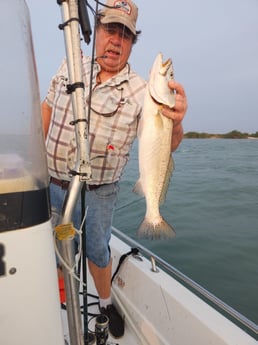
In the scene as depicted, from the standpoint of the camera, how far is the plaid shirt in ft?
7.84

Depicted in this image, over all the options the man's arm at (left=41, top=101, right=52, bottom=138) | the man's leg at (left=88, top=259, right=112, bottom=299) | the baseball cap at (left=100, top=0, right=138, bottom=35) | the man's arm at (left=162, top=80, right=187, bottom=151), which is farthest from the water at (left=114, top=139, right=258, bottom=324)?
the baseball cap at (left=100, top=0, right=138, bottom=35)

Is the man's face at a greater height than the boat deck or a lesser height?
greater

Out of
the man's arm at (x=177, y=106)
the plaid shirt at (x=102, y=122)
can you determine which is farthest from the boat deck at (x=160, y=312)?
the man's arm at (x=177, y=106)

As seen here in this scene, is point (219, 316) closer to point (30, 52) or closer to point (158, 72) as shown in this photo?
point (158, 72)

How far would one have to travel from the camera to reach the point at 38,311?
48.7 inches

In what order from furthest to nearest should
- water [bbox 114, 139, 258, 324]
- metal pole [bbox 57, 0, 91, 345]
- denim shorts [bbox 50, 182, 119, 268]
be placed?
water [bbox 114, 139, 258, 324] < denim shorts [bbox 50, 182, 119, 268] < metal pole [bbox 57, 0, 91, 345]

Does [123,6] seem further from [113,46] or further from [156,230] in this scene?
[156,230]

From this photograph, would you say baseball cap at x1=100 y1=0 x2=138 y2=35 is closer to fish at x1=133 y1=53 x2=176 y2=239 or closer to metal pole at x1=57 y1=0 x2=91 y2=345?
fish at x1=133 y1=53 x2=176 y2=239

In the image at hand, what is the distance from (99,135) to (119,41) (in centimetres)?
70

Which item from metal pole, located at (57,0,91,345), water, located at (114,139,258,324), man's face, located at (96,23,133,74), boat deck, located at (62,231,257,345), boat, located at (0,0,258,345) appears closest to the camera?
boat, located at (0,0,258,345)

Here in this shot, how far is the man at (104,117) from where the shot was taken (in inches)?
92.4

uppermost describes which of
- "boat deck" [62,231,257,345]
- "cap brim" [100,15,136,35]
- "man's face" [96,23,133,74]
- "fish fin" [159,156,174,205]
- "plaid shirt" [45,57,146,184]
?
"cap brim" [100,15,136,35]

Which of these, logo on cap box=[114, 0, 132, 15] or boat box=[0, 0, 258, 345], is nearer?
boat box=[0, 0, 258, 345]

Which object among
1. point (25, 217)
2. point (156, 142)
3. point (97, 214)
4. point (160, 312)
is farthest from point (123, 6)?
point (160, 312)
